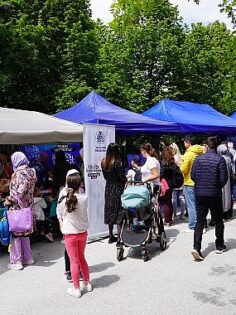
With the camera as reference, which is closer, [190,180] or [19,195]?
[19,195]

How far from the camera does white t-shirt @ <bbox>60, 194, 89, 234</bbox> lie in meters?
4.89

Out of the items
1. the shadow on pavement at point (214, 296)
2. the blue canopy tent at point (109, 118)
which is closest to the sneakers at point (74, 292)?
the shadow on pavement at point (214, 296)

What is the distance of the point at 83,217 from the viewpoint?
16.2 feet

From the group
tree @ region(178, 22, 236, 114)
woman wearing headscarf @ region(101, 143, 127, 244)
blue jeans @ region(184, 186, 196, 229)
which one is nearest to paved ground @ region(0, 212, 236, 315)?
woman wearing headscarf @ region(101, 143, 127, 244)

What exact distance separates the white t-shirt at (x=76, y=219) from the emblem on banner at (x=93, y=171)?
2.58 m

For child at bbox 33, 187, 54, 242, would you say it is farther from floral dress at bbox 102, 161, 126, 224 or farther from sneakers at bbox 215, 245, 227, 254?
sneakers at bbox 215, 245, 227, 254

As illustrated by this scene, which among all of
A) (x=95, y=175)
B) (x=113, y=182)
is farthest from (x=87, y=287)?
(x=95, y=175)

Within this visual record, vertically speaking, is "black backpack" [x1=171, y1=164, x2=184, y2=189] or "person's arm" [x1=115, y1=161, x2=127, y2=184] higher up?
"person's arm" [x1=115, y1=161, x2=127, y2=184]

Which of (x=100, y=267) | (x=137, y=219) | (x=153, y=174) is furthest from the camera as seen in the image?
(x=153, y=174)

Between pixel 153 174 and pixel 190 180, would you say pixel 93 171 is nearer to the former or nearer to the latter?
pixel 153 174

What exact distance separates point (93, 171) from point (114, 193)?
2.63ft

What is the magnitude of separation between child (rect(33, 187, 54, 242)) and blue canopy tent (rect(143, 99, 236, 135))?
16.9 ft

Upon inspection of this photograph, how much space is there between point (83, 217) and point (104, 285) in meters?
0.99

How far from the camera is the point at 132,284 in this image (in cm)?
525
